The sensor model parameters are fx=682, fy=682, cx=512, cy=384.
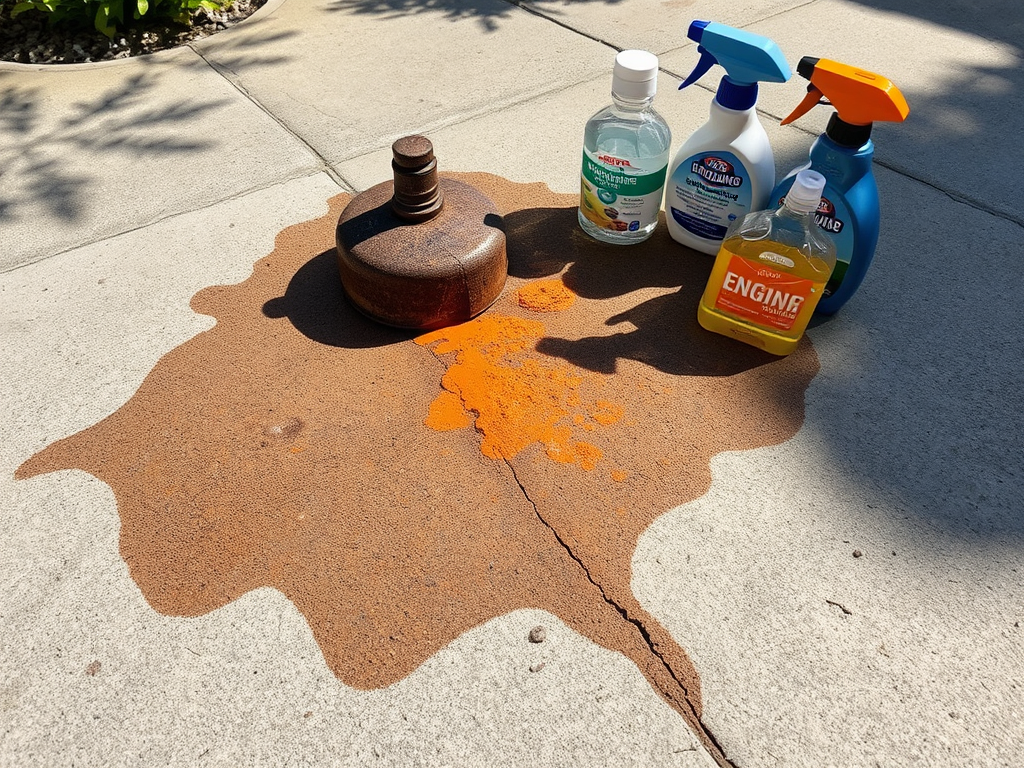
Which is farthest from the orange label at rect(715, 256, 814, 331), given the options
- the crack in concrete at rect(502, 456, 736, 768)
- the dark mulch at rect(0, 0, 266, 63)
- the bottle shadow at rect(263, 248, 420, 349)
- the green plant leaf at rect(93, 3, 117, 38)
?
the green plant leaf at rect(93, 3, 117, 38)

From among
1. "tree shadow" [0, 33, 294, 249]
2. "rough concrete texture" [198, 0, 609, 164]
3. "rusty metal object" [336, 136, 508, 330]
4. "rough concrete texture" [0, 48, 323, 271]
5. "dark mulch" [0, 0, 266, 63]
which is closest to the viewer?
"rusty metal object" [336, 136, 508, 330]

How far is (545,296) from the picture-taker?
230 cm

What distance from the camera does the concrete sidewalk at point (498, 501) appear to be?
141 cm

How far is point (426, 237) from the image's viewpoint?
6.83 feet

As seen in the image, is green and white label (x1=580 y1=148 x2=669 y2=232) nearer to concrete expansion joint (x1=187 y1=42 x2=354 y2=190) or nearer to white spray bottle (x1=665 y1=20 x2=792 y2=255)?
white spray bottle (x1=665 y1=20 x2=792 y2=255)

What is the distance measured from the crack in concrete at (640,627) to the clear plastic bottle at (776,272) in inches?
33.2

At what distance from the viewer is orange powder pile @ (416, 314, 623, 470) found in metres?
1.87

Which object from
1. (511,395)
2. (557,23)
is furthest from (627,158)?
(557,23)

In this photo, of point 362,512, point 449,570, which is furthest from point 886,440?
point 362,512

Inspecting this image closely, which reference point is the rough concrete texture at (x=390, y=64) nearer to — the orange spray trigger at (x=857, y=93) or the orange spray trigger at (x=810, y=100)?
the orange spray trigger at (x=810, y=100)

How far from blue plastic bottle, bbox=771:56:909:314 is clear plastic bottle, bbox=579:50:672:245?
404mm

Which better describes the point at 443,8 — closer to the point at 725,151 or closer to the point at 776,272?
the point at 725,151

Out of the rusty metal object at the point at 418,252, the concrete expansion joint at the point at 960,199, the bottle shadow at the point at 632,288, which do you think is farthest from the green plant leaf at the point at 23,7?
the concrete expansion joint at the point at 960,199

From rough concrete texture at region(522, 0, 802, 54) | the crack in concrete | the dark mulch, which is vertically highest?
rough concrete texture at region(522, 0, 802, 54)
